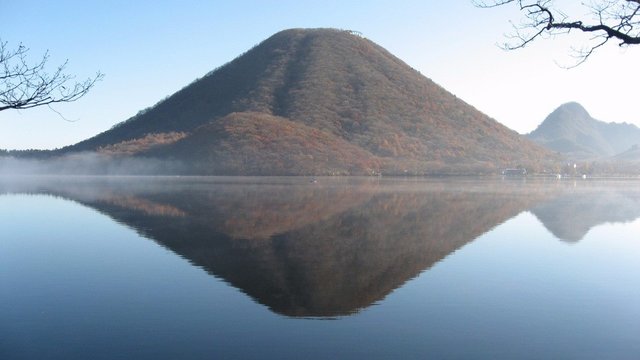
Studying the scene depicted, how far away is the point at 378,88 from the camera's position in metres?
154

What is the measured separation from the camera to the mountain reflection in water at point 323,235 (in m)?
14.2

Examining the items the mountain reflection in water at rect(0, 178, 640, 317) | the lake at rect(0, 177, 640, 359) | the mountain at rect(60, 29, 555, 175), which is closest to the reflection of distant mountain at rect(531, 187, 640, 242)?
the mountain reflection in water at rect(0, 178, 640, 317)

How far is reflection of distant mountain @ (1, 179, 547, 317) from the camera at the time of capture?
14.0m

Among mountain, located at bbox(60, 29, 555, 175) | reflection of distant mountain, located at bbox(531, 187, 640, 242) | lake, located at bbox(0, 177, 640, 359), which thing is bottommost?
reflection of distant mountain, located at bbox(531, 187, 640, 242)

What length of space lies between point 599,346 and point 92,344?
26.7 ft

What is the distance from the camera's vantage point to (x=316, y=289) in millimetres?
13859

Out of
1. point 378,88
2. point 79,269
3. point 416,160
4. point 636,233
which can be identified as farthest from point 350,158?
point 79,269

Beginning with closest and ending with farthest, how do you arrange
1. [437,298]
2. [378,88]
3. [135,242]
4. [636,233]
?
[437,298] < [135,242] < [636,233] < [378,88]

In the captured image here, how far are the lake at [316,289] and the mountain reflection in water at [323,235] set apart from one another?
9cm

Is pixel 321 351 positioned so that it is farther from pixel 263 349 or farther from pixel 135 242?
pixel 135 242

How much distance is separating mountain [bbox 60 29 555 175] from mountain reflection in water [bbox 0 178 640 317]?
68623mm

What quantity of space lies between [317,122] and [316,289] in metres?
125

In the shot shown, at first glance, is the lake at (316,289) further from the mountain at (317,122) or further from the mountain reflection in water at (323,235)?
the mountain at (317,122)

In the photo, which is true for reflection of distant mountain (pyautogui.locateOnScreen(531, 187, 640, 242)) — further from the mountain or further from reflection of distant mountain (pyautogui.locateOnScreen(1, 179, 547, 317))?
the mountain
